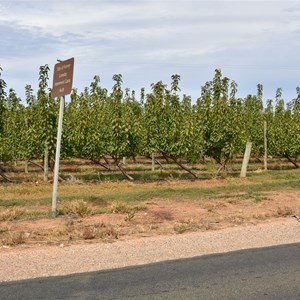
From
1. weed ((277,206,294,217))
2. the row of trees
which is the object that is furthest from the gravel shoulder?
the row of trees

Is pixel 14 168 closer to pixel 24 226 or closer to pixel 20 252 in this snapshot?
pixel 24 226

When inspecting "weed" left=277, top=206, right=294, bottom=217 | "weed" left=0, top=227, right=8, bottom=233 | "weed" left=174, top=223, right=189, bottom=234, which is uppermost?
"weed" left=277, top=206, right=294, bottom=217

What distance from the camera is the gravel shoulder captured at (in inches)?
294

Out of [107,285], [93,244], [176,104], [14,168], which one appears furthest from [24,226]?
[14,168]

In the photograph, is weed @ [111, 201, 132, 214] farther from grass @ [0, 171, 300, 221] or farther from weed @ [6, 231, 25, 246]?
weed @ [6, 231, 25, 246]

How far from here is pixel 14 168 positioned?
37.1 metres

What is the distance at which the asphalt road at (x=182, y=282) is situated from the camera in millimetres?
6062

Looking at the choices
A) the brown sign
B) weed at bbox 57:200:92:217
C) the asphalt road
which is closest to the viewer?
the asphalt road

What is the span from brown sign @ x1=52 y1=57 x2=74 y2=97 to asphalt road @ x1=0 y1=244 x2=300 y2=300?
517cm

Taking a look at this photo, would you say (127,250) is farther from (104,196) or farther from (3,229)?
(104,196)

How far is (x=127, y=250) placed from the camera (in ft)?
28.8

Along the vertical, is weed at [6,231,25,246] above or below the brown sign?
below

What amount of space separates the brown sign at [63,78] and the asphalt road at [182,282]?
5.17 metres

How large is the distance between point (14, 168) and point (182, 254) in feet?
99.6
